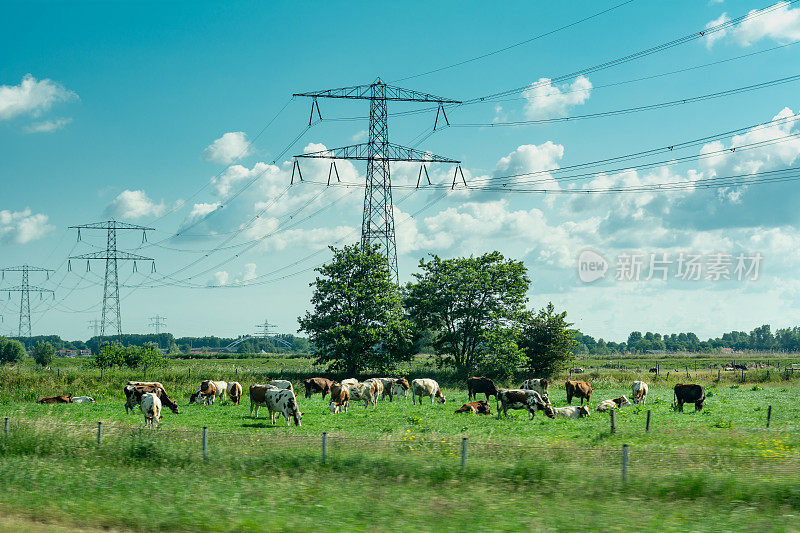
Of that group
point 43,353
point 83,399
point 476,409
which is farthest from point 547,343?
point 43,353

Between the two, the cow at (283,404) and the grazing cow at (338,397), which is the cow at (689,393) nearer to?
the grazing cow at (338,397)

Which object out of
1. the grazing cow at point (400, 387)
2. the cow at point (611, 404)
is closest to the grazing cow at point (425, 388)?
the grazing cow at point (400, 387)

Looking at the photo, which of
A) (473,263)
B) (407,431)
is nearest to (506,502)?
(407,431)

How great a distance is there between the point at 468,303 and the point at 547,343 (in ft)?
33.6

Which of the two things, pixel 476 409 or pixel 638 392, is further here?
pixel 638 392

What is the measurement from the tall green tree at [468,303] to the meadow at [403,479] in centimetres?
3459

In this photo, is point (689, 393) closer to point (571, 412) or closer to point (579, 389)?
point (579, 389)

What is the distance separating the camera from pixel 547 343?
67312 mm

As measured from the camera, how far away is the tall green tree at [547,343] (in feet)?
220

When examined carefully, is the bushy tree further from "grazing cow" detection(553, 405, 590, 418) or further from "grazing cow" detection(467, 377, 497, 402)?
"grazing cow" detection(553, 405, 590, 418)

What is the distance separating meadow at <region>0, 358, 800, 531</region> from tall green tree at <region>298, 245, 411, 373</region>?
3144 cm

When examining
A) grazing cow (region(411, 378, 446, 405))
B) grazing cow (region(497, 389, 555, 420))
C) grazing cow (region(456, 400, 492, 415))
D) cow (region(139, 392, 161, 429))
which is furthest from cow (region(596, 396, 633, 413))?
cow (region(139, 392, 161, 429))

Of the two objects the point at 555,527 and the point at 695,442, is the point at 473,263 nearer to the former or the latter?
the point at 695,442

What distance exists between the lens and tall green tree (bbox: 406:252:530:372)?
208 ft
